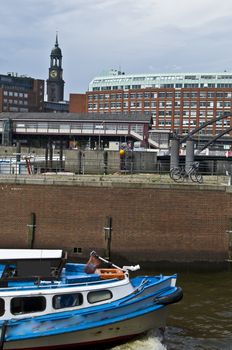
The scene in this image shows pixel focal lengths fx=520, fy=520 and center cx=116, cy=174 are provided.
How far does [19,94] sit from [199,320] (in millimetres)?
156217

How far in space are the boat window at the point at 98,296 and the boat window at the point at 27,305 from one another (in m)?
1.40

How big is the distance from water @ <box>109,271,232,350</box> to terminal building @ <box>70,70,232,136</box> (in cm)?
12909

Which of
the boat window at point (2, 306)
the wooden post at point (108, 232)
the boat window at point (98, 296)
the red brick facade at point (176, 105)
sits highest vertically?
the red brick facade at point (176, 105)

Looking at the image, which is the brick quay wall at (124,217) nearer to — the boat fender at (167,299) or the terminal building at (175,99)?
the boat fender at (167,299)

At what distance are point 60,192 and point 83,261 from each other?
4.04 meters

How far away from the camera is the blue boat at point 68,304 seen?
1505 cm

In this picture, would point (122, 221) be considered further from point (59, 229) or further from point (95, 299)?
point (95, 299)

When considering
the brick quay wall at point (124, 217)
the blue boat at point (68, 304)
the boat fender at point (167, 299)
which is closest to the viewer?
the blue boat at point (68, 304)

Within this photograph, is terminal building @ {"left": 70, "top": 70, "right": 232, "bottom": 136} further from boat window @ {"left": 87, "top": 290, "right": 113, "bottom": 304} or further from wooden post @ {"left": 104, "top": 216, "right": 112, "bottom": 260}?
boat window @ {"left": 87, "top": 290, "right": 113, "bottom": 304}

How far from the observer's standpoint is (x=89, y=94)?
164 metres

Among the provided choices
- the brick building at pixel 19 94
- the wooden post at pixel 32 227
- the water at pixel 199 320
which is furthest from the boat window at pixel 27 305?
the brick building at pixel 19 94

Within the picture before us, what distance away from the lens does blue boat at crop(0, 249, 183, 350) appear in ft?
49.4

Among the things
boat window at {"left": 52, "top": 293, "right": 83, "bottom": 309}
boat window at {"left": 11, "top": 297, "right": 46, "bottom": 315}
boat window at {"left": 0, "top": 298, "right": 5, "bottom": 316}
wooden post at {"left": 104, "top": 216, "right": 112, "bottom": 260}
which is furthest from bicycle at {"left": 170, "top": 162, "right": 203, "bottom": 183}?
boat window at {"left": 0, "top": 298, "right": 5, "bottom": 316}

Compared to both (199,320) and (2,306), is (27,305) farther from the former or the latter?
(199,320)
